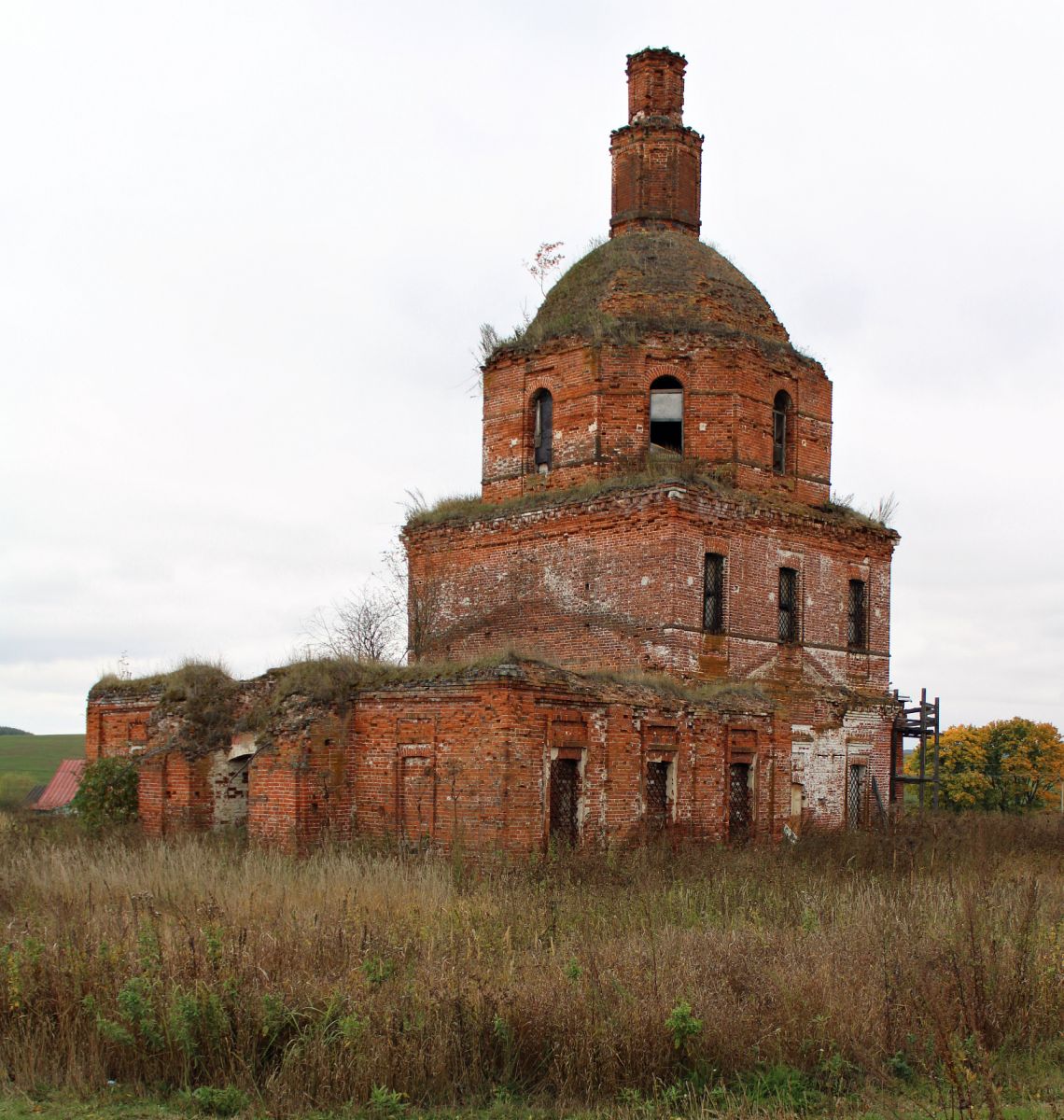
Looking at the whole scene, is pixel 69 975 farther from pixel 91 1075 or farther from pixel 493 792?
pixel 493 792

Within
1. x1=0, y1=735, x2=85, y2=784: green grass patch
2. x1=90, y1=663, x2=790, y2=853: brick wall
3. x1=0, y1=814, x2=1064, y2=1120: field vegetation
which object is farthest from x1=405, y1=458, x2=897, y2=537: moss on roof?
x1=0, y1=735, x2=85, y2=784: green grass patch

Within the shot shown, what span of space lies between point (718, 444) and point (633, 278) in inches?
153

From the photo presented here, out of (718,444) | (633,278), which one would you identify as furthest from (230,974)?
(633,278)

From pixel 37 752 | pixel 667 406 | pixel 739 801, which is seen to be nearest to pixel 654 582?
pixel 739 801

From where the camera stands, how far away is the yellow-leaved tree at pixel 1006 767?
3984 centimetres

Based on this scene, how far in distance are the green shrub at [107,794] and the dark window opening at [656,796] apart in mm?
8174

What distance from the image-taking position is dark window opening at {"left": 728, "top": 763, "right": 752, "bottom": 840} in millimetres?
19391

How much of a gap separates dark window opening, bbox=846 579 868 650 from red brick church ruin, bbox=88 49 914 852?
0.05m

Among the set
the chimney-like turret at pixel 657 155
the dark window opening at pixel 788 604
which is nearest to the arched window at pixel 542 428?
the chimney-like turret at pixel 657 155

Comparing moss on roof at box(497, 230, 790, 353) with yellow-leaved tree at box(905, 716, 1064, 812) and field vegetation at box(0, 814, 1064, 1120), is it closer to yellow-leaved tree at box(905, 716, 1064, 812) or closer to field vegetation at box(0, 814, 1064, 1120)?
field vegetation at box(0, 814, 1064, 1120)

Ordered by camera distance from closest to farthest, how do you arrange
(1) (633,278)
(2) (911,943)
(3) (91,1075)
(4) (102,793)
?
(3) (91,1075), (2) (911,943), (4) (102,793), (1) (633,278)

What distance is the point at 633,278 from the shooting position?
23688 mm

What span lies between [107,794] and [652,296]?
518 inches

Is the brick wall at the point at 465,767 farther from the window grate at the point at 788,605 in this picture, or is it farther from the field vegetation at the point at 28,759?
the field vegetation at the point at 28,759
